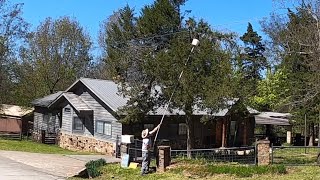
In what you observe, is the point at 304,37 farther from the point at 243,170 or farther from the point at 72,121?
the point at 72,121

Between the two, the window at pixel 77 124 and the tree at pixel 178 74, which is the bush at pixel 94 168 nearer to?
the tree at pixel 178 74

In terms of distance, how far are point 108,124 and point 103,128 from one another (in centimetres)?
73

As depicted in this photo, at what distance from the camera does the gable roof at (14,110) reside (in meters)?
46.7

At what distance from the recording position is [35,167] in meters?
20.0

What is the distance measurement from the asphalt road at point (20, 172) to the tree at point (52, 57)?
96.5 ft

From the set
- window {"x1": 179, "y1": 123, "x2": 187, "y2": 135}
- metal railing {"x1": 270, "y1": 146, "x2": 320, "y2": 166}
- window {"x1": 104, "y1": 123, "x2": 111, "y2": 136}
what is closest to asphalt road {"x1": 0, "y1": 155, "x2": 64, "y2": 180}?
metal railing {"x1": 270, "y1": 146, "x2": 320, "y2": 166}

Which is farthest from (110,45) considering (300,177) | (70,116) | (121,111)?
(300,177)

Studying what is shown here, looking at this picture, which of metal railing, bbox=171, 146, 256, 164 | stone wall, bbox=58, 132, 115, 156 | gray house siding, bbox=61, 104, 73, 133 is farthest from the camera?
gray house siding, bbox=61, 104, 73, 133

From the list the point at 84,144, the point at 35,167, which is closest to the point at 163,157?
the point at 35,167

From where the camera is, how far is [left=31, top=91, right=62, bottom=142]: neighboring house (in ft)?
127

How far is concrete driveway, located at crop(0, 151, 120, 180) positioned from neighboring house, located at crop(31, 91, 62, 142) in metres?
13.3

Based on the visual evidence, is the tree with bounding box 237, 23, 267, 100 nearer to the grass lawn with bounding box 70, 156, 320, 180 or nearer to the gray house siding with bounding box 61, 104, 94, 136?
the gray house siding with bounding box 61, 104, 94, 136

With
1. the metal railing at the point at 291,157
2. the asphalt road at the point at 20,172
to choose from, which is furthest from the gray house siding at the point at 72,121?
the metal railing at the point at 291,157

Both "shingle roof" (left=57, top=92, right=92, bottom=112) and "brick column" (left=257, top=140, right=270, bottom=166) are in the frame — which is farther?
"shingle roof" (left=57, top=92, right=92, bottom=112)
